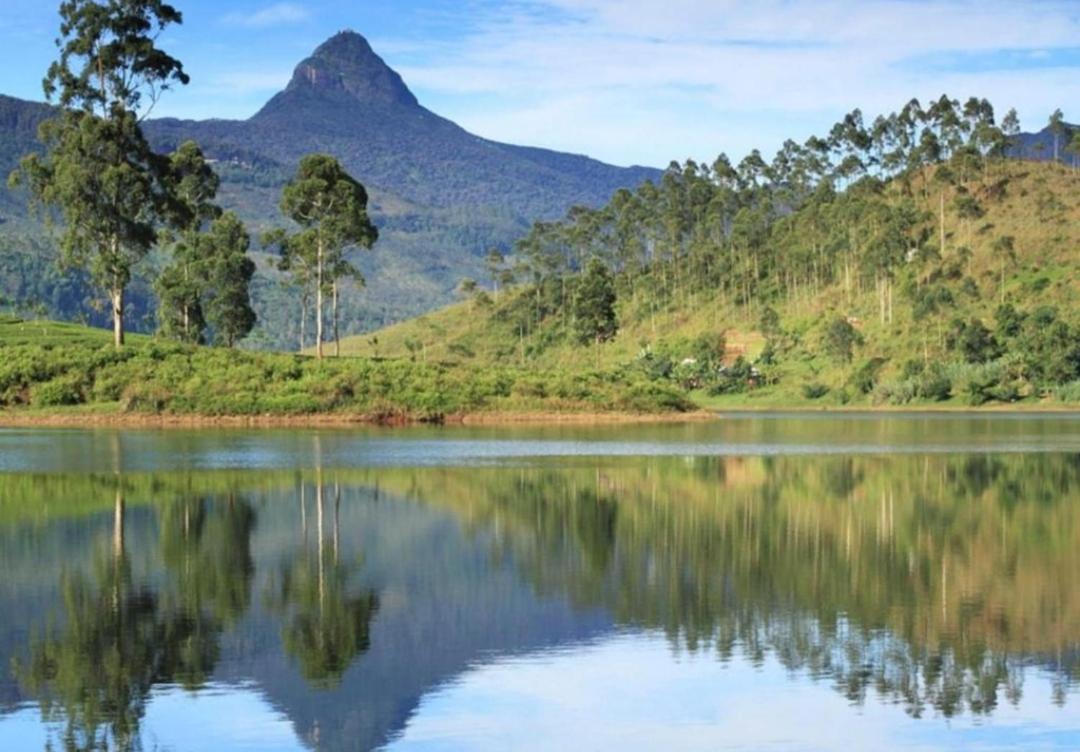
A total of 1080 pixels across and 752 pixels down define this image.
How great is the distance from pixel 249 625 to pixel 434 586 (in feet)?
15.3

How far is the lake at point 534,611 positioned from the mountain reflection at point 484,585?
85 millimetres

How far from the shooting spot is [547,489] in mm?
44781

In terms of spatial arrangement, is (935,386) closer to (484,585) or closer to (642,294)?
(642,294)

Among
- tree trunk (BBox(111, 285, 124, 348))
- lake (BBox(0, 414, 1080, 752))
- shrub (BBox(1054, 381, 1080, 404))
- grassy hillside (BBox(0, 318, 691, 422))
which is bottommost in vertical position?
shrub (BBox(1054, 381, 1080, 404))

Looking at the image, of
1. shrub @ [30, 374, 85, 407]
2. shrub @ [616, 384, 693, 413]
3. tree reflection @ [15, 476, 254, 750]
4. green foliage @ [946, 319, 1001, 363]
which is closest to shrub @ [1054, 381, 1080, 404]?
green foliage @ [946, 319, 1001, 363]

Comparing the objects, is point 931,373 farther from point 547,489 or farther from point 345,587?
point 345,587

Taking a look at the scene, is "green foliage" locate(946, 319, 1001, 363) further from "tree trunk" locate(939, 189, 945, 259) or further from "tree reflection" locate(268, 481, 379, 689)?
"tree reflection" locate(268, 481, 379, 689)

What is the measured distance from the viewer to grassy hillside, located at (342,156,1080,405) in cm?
14812

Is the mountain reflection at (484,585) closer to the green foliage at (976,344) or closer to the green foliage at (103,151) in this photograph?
the green foliage at (103,151)

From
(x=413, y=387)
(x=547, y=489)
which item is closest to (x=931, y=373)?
(x=413, y=387)

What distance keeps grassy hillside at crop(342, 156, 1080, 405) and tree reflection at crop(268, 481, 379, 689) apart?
107910mm

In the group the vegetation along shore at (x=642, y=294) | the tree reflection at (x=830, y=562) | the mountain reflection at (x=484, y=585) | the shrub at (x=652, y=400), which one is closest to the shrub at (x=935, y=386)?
the vegetation along shore at (x=642, y=294)

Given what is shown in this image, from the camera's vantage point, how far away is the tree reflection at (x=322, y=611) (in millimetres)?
20328

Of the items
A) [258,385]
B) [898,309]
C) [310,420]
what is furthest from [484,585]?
[898,309]
